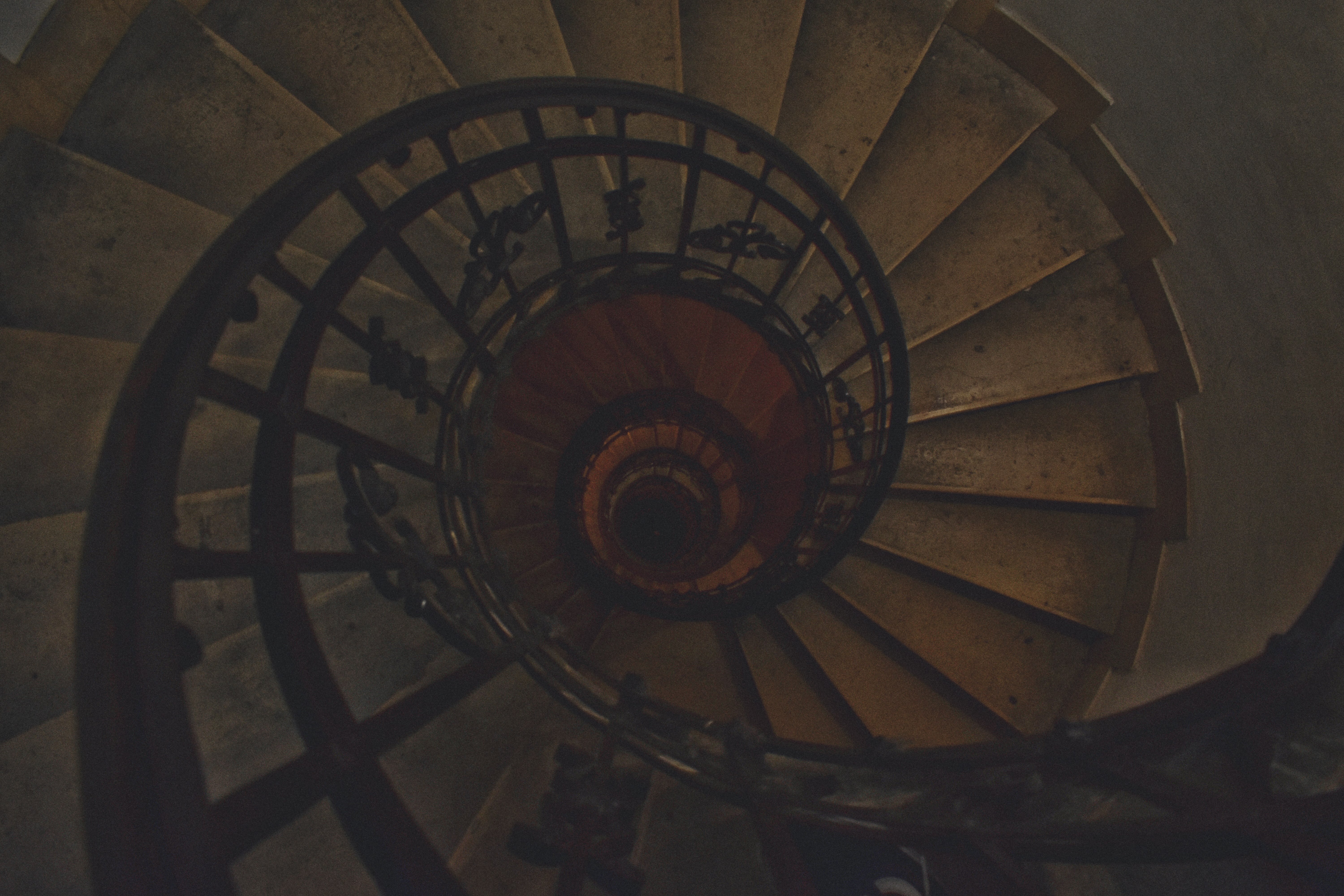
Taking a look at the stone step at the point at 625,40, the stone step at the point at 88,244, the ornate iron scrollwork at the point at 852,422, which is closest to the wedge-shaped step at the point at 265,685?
the stone step at the point at 88,244

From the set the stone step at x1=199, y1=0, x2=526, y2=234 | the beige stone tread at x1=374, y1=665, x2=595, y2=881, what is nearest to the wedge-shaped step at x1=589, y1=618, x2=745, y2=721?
the beige stone tread at x1=374, y1=665, x2=595, y2=881

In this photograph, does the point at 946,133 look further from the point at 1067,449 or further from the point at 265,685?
the point at 265,685

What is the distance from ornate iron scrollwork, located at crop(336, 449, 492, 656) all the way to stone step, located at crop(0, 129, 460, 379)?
0.70m

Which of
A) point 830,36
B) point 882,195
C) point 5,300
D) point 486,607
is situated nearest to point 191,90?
point 5,300

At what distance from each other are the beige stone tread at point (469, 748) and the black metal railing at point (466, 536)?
17 centimetres

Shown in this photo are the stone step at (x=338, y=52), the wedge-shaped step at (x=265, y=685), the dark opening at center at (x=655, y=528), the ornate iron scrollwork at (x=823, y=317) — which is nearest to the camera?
the wedge-shaped step at (x=265, y=685)

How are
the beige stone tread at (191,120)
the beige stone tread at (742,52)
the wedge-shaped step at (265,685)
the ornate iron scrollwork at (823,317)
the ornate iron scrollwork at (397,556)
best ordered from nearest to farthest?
the ornate iron scrollwork at (397,556) → the wedge-shaped step at (265,685) → the beige stone tread at (191,120) → the beige stone tread at (742,52) → the ornate iron scrollwork at (823,317)

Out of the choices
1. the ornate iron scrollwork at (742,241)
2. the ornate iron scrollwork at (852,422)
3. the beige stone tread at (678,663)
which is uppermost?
the ornate iron scrollwork at (742,241)

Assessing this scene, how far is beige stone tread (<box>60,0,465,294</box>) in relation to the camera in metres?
2.63

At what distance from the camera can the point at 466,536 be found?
3.71 metres

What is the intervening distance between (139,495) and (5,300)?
183 centimetres

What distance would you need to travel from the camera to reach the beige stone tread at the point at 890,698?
4.33m

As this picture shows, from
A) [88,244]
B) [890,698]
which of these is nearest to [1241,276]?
[890,698]

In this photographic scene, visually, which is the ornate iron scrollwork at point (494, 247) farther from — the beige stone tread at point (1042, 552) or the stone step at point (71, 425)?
the beige stone tread at point (1042, 552)
